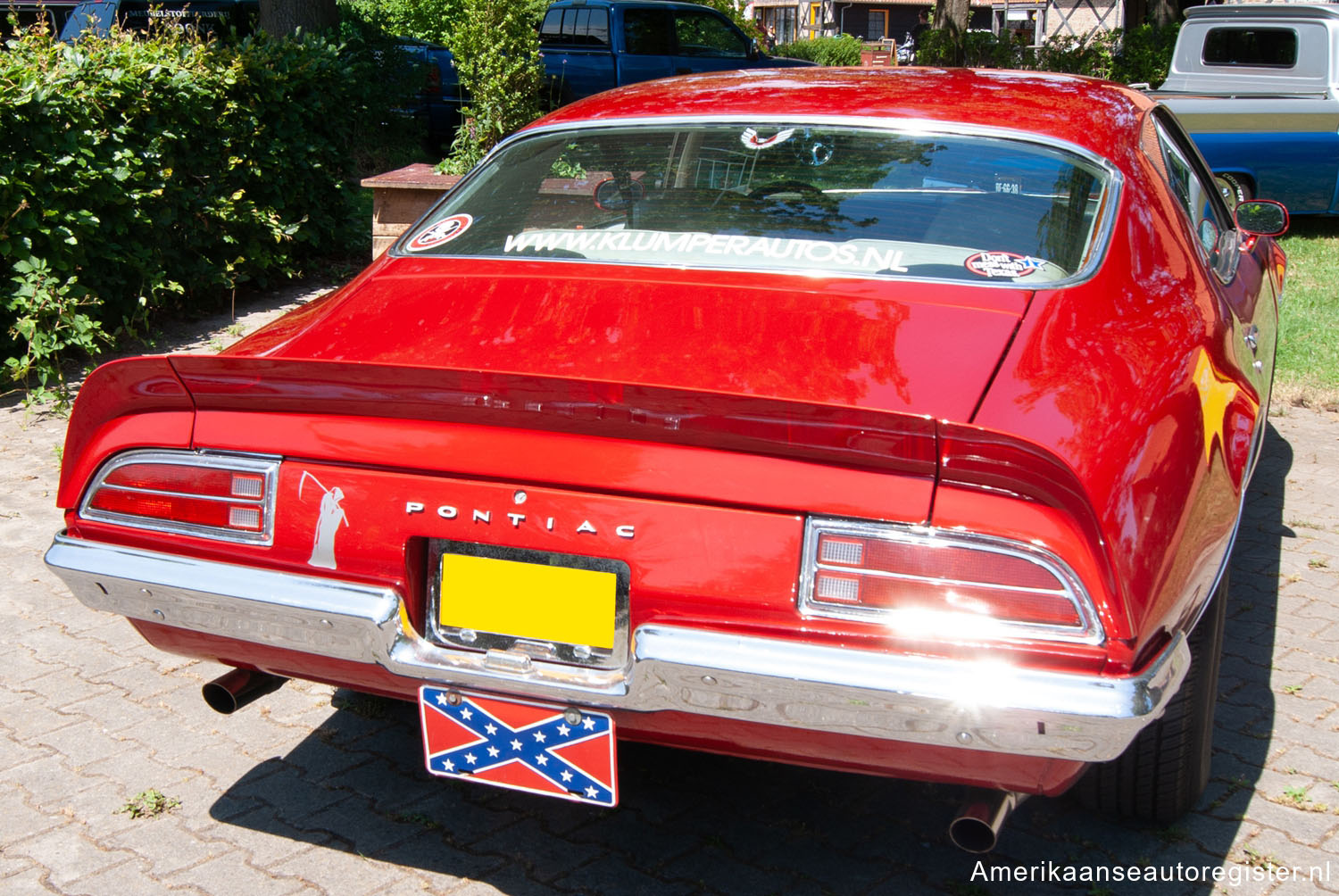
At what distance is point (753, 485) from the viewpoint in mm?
1938

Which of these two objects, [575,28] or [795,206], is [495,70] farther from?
[795,206]

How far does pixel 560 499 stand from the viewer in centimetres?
202

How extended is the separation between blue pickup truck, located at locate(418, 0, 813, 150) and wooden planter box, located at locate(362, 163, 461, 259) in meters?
5.78

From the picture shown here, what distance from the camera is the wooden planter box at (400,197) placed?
24.1ft

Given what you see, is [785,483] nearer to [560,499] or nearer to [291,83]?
[560,499]

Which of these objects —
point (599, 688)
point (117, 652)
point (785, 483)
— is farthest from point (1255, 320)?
point (117, 652)

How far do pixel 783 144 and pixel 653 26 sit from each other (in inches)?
→ 455

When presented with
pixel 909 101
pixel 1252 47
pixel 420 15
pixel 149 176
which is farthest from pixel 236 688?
pixel 420 15

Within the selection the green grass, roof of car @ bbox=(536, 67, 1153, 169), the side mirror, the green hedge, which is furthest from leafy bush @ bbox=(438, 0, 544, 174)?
the side mirror

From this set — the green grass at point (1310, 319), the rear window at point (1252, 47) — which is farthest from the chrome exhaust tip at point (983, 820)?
the rear window at point (1252, 47)

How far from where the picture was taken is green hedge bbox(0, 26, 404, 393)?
566 centimetres

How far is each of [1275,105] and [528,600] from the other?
30.7 ft

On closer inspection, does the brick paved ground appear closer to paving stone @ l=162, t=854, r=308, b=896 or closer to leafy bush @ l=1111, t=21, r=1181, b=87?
paving stone @ l=162, t=854, r=308, b=896

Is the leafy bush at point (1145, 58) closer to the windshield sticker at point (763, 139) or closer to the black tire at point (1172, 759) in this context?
the windshield sticker at point (763, 139)
